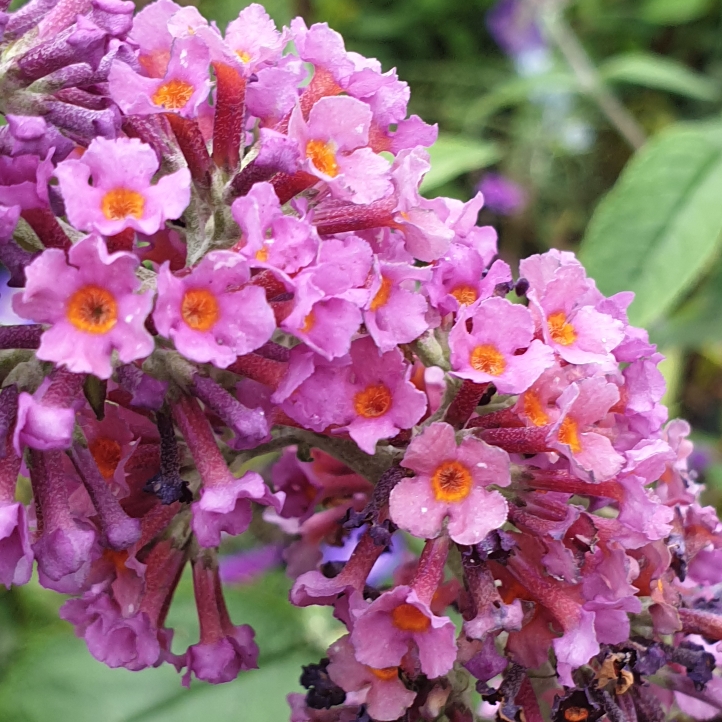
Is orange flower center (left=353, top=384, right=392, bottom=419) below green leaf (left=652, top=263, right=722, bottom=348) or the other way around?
the other way around

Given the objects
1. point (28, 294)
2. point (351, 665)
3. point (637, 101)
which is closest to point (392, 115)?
point (28, 294)

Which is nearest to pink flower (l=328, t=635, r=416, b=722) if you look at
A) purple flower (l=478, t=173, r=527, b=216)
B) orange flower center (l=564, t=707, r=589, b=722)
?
orange flower center (l=564, t=707, r=589, b=722)

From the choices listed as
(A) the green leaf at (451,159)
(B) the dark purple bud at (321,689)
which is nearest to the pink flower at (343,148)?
(B) the dark purple bud at (321,689)

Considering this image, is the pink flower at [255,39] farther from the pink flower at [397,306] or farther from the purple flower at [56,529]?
the purple flower at [56,529]

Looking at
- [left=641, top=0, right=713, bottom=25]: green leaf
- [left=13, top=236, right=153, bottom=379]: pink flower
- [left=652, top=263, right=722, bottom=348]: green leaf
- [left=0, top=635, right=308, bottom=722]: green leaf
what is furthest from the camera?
[left=641, top=0, right=713, bottom=25]: green leaf

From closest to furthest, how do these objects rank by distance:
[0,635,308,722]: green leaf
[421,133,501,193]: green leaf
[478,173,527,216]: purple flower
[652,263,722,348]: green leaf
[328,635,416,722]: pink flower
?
[328,635,416,722]: pink flower < [0,635,308,722]: green leaf < [421,133,501,193]: green leaf < [652,263,722,348]: green leaf < [478,173,527,216]: purple flower

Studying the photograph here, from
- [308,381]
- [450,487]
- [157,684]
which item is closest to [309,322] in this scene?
[308,381]

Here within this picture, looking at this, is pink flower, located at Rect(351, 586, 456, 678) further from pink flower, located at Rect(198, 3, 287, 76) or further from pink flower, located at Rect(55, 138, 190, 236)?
pink flower, located at Rect(198, 3, 287, 76)

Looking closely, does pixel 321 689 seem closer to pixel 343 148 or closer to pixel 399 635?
pixel 399 635
